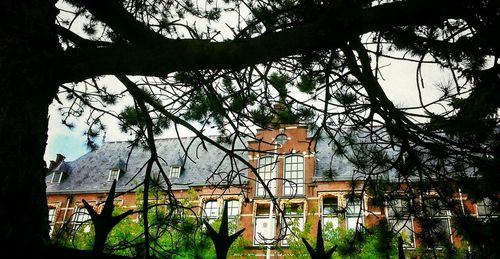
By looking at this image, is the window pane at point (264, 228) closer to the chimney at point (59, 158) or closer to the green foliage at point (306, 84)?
the green foliage at point (306, 84)

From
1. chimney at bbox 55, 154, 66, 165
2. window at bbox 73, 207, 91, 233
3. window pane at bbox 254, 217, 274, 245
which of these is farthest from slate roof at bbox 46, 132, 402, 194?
window at bbox 73, 207, 91, 233

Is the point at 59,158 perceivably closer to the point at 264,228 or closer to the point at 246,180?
the point at 246,180

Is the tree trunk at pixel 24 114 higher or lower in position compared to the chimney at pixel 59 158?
lower

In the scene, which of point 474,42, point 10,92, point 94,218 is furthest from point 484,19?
point 10,92

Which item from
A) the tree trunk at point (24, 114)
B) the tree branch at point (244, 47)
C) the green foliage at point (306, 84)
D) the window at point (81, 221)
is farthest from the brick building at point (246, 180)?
the tree trunk at point (24, 114)

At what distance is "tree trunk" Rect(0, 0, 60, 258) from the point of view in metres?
1.58

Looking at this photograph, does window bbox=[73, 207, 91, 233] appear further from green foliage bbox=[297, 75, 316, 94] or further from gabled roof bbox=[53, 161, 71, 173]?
gabled roof bbox=[53, 161, 71, 173]

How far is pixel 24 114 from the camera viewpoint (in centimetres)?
173

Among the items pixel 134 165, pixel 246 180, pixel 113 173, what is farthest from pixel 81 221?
pixel 134 165

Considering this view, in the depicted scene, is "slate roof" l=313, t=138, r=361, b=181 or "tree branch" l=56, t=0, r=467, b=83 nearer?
"tree branch" l=56, t=0, r=467, b=83

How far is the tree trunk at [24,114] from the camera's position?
A: 1.58 meters

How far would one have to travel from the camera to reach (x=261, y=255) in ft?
50.9

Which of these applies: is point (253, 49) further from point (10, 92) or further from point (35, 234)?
point (35, 234)

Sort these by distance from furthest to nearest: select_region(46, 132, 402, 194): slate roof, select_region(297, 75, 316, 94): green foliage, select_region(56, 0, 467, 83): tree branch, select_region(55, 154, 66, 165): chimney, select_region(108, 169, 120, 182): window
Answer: select_region(55, 154, 66, 165): chimney
select_region(108, 169, 120, 182): window
select_region(46, 132, 402, 194): slate roof
select_region(297, 75, 316, 94): green foliage
select_region(56, 0, 467, 83): tree branch
